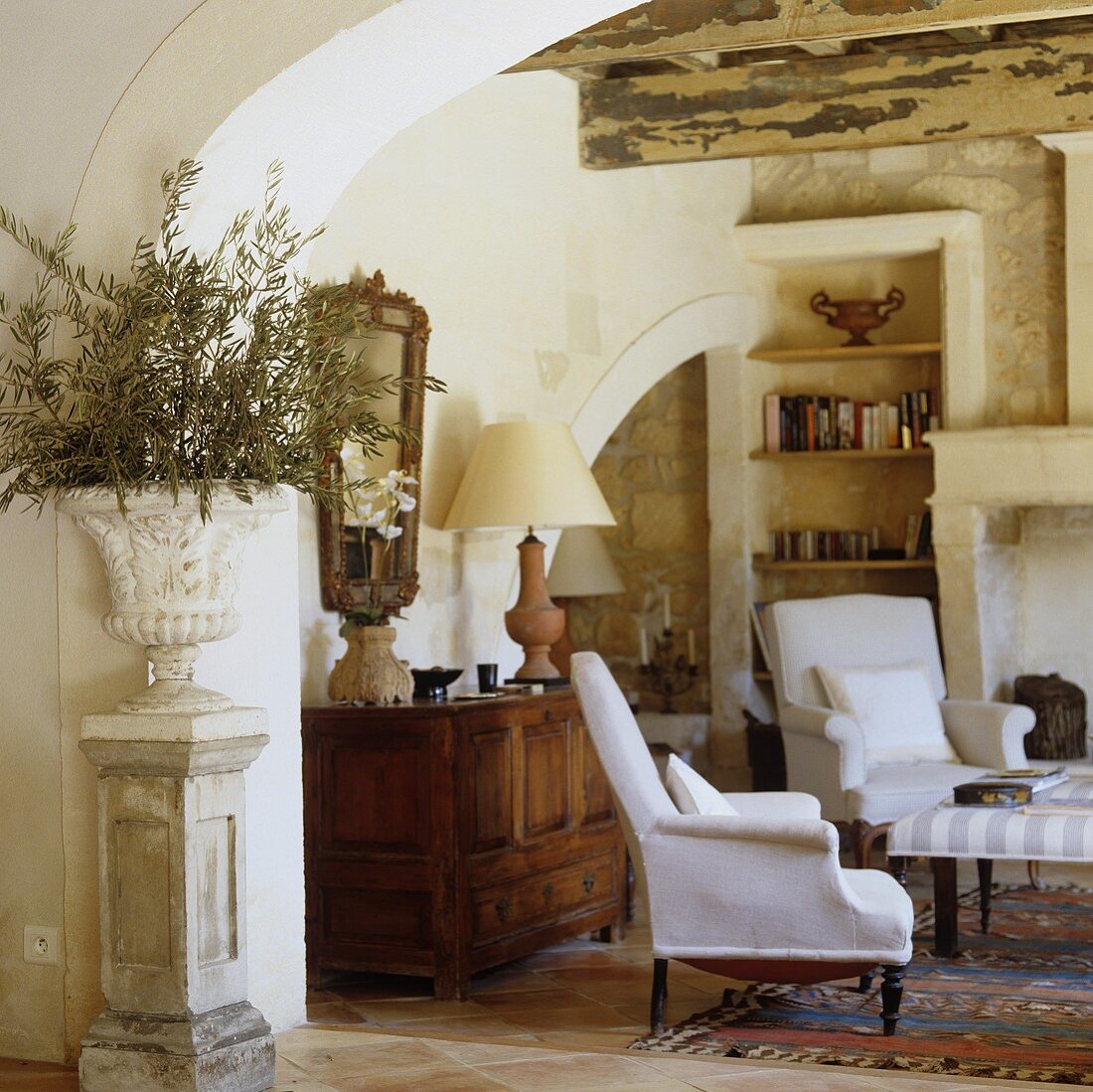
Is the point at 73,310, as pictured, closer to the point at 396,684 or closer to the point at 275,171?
the point at 275,171

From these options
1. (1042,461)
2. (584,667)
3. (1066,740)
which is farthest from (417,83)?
(1066,740)

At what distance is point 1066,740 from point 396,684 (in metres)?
3.68

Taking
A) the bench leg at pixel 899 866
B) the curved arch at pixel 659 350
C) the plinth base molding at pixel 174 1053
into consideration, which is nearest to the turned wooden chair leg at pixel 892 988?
the bench leg at pixel 899 866

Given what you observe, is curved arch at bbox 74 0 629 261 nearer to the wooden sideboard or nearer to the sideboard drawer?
the wooden sideboard

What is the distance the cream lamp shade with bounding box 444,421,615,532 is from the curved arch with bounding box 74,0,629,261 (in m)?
1.92

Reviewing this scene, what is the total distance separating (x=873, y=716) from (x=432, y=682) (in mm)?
2053

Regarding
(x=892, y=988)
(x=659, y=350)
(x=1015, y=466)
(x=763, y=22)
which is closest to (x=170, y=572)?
(x=892, y=988)

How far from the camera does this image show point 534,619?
218 inches

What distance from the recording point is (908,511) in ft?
26.3

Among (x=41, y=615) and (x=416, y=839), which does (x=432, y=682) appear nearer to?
(x=416, y=839)

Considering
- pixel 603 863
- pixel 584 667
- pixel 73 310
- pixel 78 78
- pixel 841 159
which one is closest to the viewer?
pixel 73 310

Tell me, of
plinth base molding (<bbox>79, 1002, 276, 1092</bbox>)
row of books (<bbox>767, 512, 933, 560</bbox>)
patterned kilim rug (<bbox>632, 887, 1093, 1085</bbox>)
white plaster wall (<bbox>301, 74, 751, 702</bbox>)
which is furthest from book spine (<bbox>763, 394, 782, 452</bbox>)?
plinth base molding (<bbox>79, 1002, 276, 1092</bbox>)

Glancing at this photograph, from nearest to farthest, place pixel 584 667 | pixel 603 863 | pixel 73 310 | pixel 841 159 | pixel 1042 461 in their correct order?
1. pixel 73 310
2. pixel 584 667
3. pixel 603 863
4. pixel 1042 461
5. pixel 841 159

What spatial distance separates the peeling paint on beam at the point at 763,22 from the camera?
14.5 feet
